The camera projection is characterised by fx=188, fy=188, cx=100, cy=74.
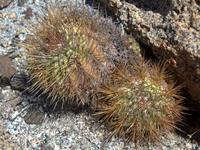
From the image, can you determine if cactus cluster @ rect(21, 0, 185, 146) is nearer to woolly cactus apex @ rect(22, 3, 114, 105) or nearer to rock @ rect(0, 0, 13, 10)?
woolly cactus apex @ rect(22, 3, 114, 105)

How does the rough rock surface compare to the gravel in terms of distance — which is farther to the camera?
the gravel

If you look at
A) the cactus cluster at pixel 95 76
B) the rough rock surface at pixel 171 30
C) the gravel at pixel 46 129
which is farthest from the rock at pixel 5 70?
the rough rock surface at pixel 171 30

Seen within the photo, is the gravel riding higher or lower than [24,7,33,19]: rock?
lower

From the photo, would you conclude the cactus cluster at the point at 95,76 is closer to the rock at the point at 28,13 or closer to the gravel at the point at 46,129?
the gravel at the point at 46,129

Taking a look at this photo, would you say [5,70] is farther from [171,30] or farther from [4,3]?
[171,30]

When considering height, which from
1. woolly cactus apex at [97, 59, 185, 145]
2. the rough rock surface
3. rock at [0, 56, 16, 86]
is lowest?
rock at [0, 56, 16, 86]

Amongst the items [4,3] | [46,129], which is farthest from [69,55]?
[4,3]

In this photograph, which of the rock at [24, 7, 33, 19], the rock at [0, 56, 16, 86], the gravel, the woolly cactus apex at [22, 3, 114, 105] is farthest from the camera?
the rock at [24, 7, 33, 19]

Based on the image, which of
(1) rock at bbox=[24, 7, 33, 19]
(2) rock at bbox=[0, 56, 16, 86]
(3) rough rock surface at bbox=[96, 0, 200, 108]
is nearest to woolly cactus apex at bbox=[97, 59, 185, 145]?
(3) rough rock surface at bbox=[96, 0, 200, 108]
